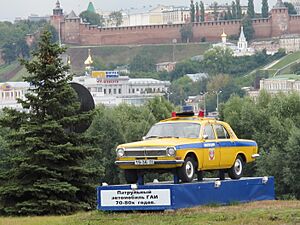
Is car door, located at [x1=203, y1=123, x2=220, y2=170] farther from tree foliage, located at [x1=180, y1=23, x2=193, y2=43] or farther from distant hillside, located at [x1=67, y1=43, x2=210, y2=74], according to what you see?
tree foliage, located at [x1=180, y1=23, x2=193, y2=43]

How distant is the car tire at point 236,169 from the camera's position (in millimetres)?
18266

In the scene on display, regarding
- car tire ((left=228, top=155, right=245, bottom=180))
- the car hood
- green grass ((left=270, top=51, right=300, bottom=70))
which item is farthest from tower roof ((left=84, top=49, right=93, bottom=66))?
the car hood

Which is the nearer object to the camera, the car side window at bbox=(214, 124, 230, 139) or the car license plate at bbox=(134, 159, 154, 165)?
the car license plate at bbox=(134, 159, 154, 165)

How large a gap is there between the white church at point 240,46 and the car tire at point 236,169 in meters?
169

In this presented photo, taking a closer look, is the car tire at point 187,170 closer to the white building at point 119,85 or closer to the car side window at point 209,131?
the car side window at point 209,131

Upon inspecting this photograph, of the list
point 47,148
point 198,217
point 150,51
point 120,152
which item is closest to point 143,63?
point 150,51

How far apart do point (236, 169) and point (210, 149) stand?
95 centimetres

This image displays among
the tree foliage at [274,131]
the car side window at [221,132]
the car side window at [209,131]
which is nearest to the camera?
the car side window at [209,131]

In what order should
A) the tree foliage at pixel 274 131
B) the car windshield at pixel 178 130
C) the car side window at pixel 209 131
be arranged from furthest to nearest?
1. the tree foliage at pixel 274 131
2. the car side window at pixel 209 131
3. the car windshield at pixel 178 130

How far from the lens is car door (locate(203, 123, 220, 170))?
17.5 metres

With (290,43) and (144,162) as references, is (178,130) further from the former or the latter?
(290,43)

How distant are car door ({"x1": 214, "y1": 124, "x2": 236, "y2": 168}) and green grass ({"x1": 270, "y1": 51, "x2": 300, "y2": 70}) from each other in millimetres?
164413

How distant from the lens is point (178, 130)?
689 inches

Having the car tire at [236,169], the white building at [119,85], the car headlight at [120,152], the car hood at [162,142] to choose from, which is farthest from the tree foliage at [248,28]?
the car headlight at [120,152]
